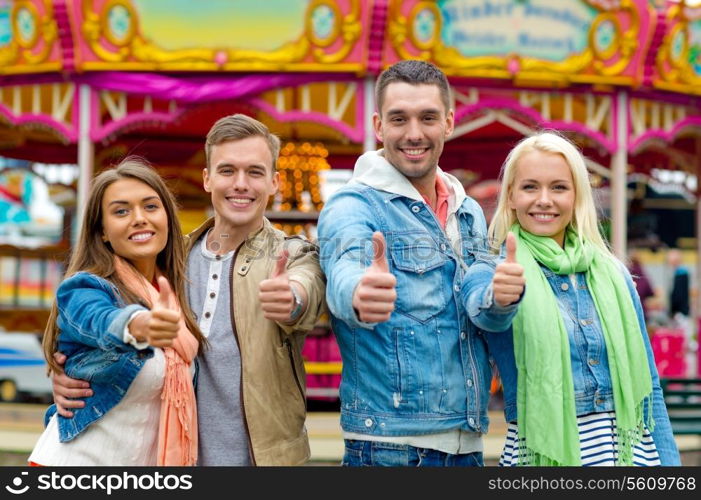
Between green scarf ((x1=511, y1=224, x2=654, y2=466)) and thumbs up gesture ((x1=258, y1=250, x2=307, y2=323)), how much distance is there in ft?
1.90

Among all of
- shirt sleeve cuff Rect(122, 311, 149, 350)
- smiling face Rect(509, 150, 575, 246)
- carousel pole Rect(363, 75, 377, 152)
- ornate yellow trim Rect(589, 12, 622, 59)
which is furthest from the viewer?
ornate yellow trim Rect(589, 12, 622, 59)

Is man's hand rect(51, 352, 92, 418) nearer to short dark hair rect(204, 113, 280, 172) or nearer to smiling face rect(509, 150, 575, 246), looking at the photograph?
short dark hair rect(204, 113, 280, 172)

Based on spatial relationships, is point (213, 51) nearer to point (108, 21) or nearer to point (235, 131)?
point (108, 21)

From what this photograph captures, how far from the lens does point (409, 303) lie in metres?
2.16

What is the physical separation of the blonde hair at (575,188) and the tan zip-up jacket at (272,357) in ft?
1.75

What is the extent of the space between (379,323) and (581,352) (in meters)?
0.53

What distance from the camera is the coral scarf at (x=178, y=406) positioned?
218 centimetres

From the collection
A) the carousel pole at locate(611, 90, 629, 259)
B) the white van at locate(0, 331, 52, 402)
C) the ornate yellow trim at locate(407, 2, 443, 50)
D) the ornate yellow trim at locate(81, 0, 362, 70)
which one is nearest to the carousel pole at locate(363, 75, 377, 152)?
the ornate yellow trim at locate(81, 0, 362, 70)

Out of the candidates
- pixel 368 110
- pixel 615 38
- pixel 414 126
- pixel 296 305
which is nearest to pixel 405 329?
pixel 296 305

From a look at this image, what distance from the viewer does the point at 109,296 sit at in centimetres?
218

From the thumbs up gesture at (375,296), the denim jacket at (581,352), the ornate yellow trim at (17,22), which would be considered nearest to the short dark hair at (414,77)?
the denim jacket at (581,352)

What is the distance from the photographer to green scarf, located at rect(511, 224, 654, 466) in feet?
7.07

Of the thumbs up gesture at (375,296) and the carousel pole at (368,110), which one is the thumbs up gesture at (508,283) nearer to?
the thumbs up gesture at (375,296)
